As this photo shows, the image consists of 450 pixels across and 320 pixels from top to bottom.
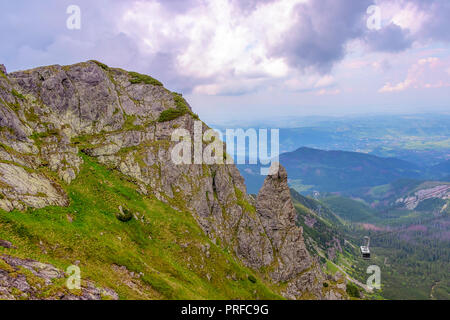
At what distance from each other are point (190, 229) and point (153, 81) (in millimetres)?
58338

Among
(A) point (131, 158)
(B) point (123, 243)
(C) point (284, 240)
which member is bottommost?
(C) point (284, 240)

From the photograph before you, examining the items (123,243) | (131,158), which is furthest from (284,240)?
(123,243)

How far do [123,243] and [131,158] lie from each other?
97.1 feet

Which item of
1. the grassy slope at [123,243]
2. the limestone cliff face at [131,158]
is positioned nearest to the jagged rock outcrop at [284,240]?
the limestone cliff face at [131,158]

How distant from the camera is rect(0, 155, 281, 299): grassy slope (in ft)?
104

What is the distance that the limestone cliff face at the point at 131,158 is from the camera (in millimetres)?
45594

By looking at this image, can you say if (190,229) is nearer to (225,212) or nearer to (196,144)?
(225,212)

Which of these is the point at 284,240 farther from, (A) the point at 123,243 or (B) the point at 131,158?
(A) the point at 123,243

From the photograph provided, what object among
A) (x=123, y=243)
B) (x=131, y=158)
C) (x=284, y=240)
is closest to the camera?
(x=123, y=243)

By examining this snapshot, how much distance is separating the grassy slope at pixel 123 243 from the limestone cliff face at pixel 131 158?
10.3 feet

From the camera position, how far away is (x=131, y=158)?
67.6m

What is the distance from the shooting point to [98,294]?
91.1 ft

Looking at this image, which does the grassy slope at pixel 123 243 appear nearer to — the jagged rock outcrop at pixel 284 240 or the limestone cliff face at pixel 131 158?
the limestone cliff face at pixel 131 158

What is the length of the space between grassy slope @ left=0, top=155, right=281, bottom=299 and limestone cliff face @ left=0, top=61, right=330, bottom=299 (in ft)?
10.3
